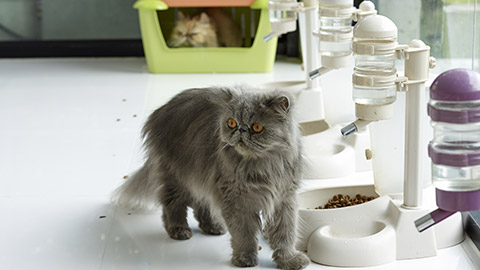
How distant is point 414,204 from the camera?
187cm

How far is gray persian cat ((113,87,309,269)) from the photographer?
67.2 inches

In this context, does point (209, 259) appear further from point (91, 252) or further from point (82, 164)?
point (82, 164)

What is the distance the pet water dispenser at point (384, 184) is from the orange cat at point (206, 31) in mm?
2158

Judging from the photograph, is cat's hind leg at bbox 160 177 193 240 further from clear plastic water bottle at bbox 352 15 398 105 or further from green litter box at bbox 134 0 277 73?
green litter box at bbox 134 0 277 73

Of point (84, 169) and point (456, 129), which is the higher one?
point (456, 129)

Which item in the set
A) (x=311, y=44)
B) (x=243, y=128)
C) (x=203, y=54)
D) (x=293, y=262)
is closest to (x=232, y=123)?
(x=243, y=128)

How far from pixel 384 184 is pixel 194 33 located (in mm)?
2250

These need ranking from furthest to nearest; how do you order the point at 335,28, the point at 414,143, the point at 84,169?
the point at 84,169 < the point at 335,28 < the point at 414,143

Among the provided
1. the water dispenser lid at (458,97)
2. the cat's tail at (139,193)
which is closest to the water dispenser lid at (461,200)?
the water dispenser lid at (458,97)

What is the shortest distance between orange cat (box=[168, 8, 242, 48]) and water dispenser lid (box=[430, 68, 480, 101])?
2.82 m

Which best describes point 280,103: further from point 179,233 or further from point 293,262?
point 179,233

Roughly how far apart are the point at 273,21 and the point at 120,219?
1.04 m

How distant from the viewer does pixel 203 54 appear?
4078 mm

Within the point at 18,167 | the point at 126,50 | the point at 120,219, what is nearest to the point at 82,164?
the point at 18,167
